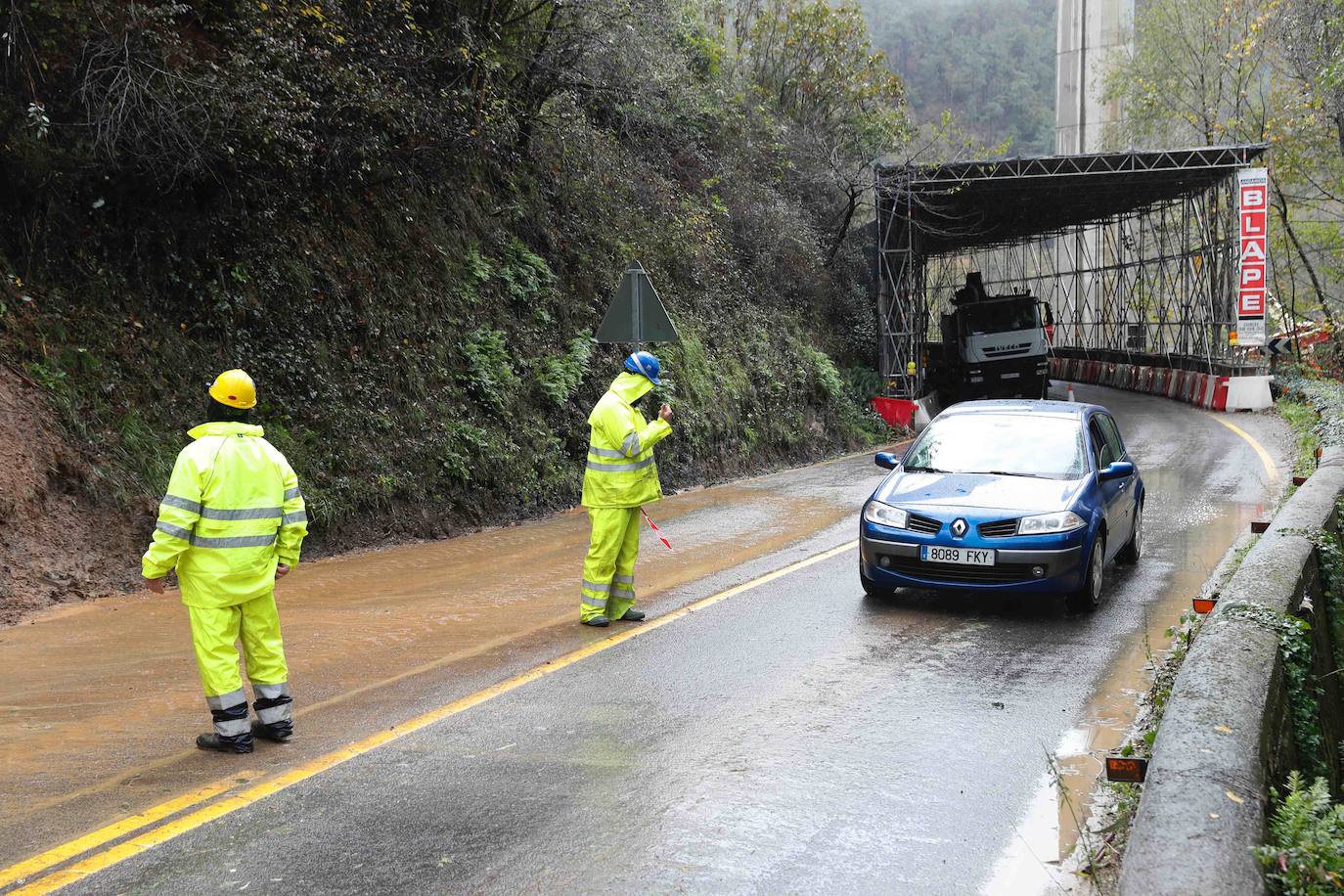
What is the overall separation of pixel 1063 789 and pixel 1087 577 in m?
4.19

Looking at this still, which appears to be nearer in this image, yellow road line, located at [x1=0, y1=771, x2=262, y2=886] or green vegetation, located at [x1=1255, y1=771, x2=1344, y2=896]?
green vegetation, located at [x1=1255, y1=771, x2=1344, y2=896]

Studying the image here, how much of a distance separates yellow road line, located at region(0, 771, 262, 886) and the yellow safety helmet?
178cm

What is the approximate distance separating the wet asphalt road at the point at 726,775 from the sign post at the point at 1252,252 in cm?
2383

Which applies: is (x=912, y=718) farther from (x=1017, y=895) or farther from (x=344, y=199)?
(x=344, y=199)

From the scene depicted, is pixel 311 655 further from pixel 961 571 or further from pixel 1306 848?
pixel 1306 848

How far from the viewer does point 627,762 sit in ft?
17.5

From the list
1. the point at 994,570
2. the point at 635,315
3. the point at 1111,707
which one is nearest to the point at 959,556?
the point at 994,570

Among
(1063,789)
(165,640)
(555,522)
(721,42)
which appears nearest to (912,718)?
(1063,789)

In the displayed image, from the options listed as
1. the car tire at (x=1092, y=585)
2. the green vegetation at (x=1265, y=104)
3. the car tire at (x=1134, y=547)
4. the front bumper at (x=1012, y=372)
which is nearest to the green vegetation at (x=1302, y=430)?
the car tire at (x=1134, y=547)

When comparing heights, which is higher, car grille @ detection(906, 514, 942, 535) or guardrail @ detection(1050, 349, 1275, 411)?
car grille @ detection(906, 514, 942, 535)

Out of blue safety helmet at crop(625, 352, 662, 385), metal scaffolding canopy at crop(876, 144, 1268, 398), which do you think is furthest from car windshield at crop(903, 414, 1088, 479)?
metal scaffolding canopy at crop(876, 144, 1268, 398)

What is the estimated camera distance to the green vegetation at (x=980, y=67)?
8088 centimetres

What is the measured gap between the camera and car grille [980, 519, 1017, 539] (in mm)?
8383

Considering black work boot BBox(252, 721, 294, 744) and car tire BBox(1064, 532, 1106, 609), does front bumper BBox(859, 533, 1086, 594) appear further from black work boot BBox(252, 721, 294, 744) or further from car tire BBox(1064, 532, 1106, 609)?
black work boot BBox(252, 721, 294, 744)
